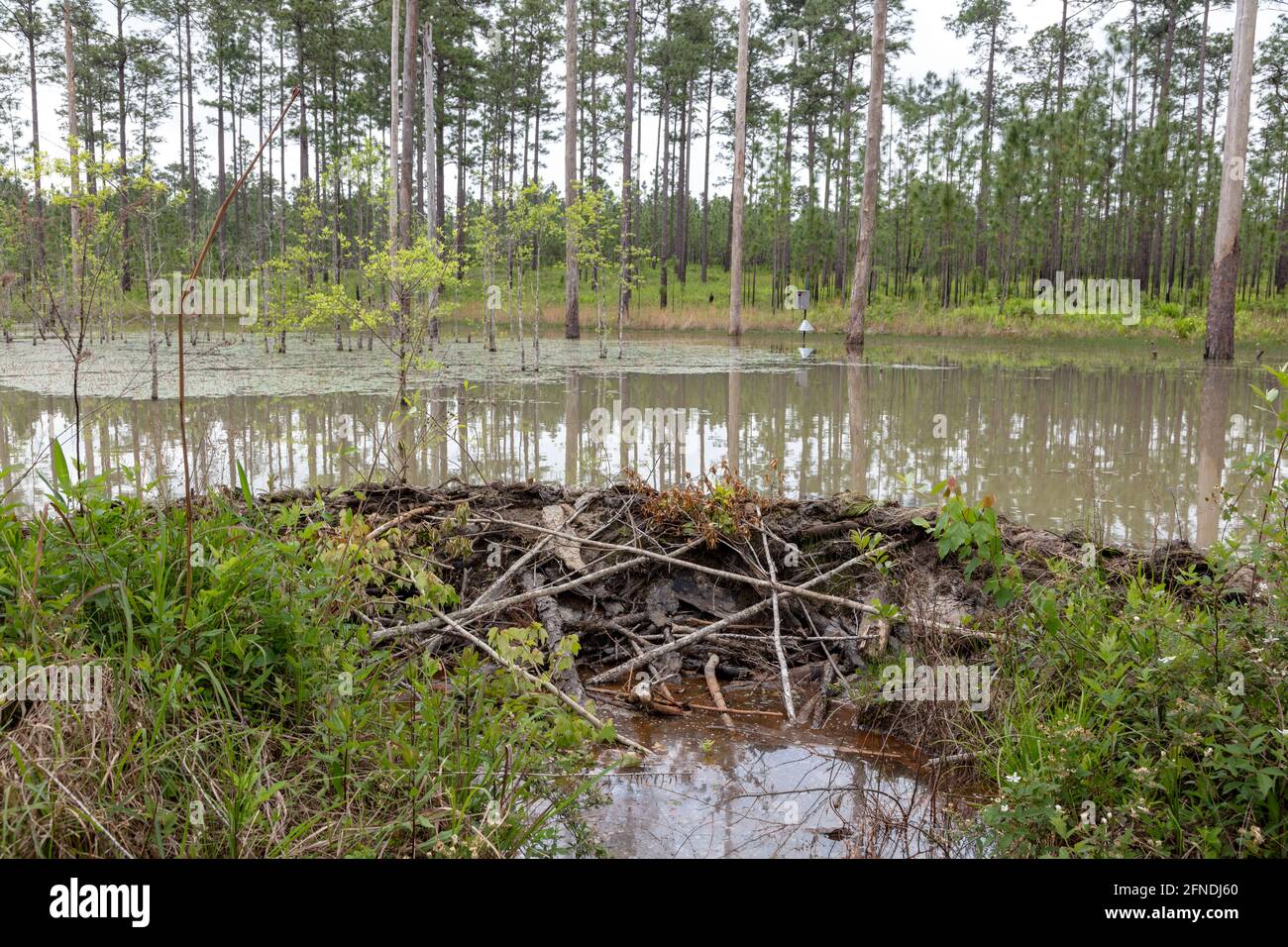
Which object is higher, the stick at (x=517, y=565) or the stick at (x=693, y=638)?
the stick at (x=517, y=565)

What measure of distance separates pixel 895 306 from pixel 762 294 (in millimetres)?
8476

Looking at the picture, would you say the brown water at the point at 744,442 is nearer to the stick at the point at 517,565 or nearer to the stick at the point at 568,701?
the stick at the point at 568,701

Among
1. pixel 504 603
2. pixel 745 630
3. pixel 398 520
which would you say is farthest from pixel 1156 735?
pixel 398 520

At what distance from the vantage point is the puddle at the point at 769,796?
2422 millimetres

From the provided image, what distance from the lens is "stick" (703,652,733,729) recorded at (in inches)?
130

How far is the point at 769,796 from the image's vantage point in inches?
107

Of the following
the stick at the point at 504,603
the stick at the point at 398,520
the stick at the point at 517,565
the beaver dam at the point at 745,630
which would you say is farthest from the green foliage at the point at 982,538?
the stick at the point at 398,520

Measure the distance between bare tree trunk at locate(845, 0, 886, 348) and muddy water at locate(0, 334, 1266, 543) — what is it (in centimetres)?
382

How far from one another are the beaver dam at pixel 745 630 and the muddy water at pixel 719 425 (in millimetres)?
573

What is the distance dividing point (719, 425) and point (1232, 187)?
1104 cm

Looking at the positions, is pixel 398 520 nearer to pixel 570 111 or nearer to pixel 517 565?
pixel 517 565

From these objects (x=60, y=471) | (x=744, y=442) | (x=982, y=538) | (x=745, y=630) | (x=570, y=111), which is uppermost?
(x=570, y=111)

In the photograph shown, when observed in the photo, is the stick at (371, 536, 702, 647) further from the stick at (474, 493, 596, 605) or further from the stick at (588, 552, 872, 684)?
the stick at (588, 552, 872, 684)
